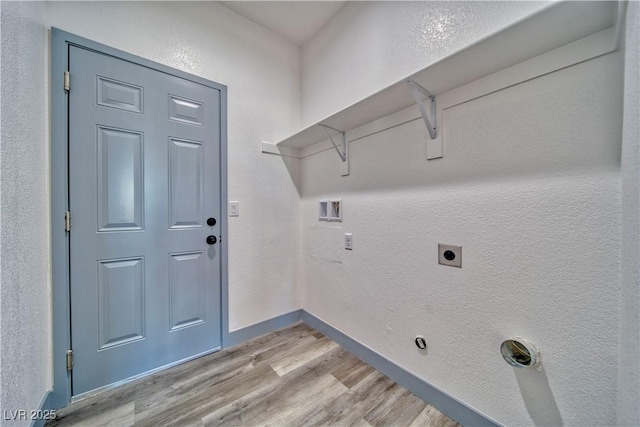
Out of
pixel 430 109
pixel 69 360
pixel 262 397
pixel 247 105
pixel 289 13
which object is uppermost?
pixel 289 13

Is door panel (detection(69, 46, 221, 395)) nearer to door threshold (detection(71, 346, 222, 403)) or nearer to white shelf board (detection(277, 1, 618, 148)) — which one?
door threshold (detection(71, 346, 222, 403))

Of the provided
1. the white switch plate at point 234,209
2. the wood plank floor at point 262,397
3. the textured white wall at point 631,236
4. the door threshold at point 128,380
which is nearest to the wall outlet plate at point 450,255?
the textured white wall at point 631,236

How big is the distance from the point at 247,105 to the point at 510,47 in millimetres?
1735

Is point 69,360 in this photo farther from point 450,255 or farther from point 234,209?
point 450,255

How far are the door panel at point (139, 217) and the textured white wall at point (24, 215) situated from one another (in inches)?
5.0

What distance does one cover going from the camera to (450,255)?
46.6 inches

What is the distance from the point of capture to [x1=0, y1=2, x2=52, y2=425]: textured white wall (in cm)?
89

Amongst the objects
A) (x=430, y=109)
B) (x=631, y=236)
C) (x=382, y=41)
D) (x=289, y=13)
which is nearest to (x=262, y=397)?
(x=631, y=236)

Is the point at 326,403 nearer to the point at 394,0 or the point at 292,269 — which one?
the point at 292,269

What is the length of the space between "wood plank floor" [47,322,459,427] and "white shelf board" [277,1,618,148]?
168 cm

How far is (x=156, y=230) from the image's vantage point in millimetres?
1546

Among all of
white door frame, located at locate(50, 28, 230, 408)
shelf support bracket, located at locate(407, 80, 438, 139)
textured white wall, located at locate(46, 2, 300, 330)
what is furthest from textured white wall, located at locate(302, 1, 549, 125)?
white door frame, located at locate(50, 28, 230, 408)

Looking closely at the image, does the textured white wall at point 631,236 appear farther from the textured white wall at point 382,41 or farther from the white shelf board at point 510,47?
the textured white wall at point 382,41

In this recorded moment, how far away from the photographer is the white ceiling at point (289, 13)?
1801mm
